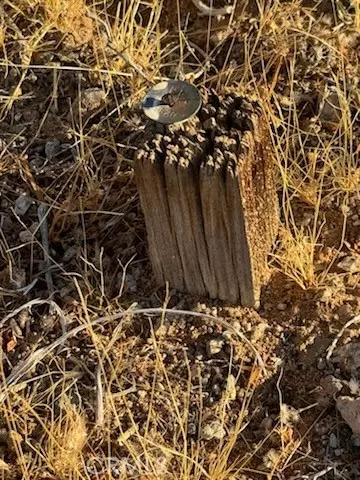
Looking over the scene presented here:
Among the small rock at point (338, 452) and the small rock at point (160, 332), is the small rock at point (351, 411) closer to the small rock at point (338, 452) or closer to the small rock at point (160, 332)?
the small rock at point (338, 452)

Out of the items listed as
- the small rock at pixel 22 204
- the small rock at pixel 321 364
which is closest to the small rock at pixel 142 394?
the small rock at pixel 321 364

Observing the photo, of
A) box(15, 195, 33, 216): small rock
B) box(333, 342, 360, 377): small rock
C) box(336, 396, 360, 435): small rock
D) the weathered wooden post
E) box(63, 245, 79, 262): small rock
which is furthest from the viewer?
box(15, 195, 33, 216): small rock

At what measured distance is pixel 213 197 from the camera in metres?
2.20

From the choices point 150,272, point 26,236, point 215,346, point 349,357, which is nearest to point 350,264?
point 349,357

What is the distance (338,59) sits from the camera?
3.07m

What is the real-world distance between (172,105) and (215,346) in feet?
2.17

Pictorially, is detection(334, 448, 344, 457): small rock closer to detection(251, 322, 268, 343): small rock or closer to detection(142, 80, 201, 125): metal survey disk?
detection(251, 322, 268, 343): small rock

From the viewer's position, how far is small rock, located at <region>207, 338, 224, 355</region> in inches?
96.2

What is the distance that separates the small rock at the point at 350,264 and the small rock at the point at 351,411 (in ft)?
1.33

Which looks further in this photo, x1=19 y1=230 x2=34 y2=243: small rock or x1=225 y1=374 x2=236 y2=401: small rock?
x1=19 y1=230 x2=34 y2=243: small rock

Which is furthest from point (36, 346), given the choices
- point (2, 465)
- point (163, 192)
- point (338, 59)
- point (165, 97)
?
point (338, 59)

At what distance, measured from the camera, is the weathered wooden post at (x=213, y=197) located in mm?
2160

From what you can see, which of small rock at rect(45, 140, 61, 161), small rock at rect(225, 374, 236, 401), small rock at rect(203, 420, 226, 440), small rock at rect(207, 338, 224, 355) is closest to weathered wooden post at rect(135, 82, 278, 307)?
small rock at rect(207, 338, 224, 355)

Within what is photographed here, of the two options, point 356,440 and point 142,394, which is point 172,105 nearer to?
point 142,394
